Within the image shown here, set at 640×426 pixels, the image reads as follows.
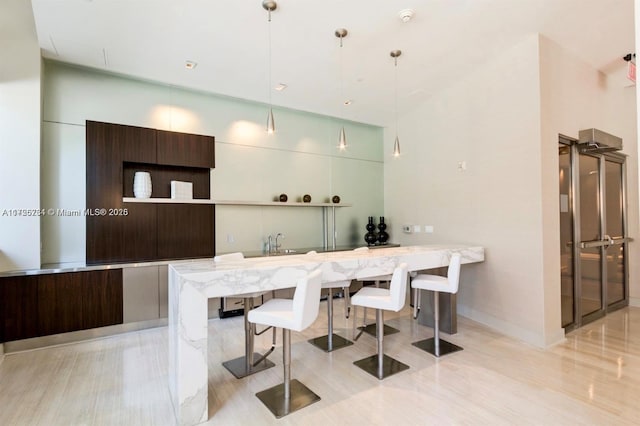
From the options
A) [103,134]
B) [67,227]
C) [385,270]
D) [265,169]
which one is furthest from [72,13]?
[385,270]

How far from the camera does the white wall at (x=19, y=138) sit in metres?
3.15

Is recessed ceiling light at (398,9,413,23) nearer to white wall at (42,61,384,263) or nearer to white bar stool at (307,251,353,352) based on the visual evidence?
white bar stool at (307,251,353,352)

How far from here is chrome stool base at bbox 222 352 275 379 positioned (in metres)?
2.74

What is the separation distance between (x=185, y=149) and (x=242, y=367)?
113 inches

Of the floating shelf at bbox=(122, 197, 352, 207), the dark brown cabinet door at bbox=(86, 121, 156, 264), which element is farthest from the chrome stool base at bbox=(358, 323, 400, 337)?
the dark brown cabinet door at bbox=(86, 121, 156, 264)

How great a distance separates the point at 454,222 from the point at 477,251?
0.67 metres

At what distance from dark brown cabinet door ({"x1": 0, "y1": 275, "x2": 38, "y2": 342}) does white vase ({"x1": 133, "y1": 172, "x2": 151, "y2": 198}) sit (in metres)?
1.31

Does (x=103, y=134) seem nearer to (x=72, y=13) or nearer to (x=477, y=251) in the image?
(x=72, y=13)

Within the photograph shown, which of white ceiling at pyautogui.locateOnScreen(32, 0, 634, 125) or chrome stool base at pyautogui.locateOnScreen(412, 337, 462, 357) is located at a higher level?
white ceiling at pyautogui.locateOnScreen(32, 0, 634, 125)

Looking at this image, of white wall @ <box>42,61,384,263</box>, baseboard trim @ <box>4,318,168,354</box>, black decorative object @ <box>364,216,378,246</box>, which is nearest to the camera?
baseboard trim @ <box>4,318,168,354</box>

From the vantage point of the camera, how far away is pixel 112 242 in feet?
12.5

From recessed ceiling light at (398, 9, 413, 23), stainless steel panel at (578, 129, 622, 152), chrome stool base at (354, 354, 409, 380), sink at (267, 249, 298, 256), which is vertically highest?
recessed ceiling light at (398, 9, 413, 23)

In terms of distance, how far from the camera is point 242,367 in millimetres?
2832

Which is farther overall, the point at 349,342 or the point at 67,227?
the point at 67,227
